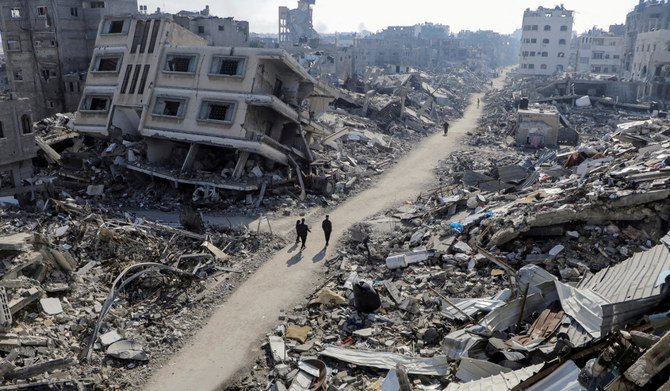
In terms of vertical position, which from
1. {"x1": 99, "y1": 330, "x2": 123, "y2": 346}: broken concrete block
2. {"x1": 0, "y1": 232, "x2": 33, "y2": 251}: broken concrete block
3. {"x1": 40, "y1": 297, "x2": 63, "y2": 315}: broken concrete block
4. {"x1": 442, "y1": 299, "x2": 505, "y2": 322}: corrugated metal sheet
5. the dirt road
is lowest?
the dirt road

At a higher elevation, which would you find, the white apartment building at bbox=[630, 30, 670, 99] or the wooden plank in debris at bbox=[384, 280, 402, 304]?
the white apartment building at bbox=[630, 30, 670, 99]

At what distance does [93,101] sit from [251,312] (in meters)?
22.0

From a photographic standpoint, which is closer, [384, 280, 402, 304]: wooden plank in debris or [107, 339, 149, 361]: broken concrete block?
[107, 339, 149, 361]: broken concrete block

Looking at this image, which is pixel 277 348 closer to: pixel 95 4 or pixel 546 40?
pixel 95 4

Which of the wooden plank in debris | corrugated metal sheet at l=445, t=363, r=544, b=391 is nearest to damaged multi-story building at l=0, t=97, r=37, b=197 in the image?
the wooden plank in debris

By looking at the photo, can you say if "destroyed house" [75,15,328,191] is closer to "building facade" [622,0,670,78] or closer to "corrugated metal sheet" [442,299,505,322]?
"corrugated metal sheet" [442,299,505,322]

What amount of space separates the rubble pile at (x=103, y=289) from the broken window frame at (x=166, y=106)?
26.2 feet

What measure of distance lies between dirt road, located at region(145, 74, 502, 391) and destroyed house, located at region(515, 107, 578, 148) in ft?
61.7

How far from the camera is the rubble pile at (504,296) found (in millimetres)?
8797

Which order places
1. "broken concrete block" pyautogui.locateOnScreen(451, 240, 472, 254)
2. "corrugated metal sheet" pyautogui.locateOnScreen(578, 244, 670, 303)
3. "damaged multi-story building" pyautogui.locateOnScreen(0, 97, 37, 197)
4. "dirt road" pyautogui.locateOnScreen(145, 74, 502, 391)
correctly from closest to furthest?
"corrugated metal sheet" pyautogui.locateOnScreen(578, 244, 670, 303) < "dirt road" pyautogui.locateOnScreen(145, 74, 502, 391) < "broken concrete block" pyautogui.locateOnScreen(451, 240, 472, 254) < "damaged multi-story building" pyautogui.locateOnScreen(0, 97, 37, 197)

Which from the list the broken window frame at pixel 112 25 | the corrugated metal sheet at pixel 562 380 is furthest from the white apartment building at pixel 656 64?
the corrugated metal sheet at pixel 562 380

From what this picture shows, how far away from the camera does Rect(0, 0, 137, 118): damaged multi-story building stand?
1678 inches

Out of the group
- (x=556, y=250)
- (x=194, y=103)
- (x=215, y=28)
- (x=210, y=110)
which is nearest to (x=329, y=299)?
(x=556, y=250)

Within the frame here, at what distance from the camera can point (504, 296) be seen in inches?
499
